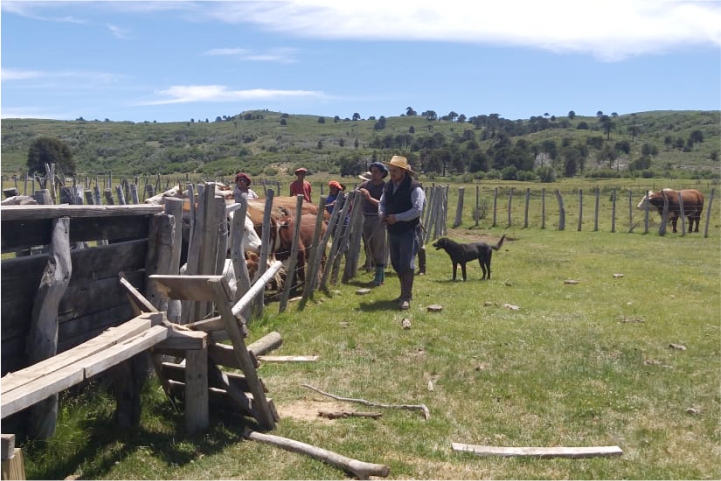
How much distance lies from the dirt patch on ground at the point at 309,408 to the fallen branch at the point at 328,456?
62cm

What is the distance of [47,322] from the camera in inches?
182

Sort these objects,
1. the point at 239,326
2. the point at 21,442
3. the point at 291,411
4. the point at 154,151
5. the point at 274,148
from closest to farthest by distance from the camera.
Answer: the point at 21,442 < the point at 239,326 < the point at 291,411 < the point at 154,151 < the point at 274,148

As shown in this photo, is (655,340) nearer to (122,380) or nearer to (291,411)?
(291,411)

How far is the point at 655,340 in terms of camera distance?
8734 mm

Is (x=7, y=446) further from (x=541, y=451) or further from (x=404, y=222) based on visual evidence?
(x=404, y=222)

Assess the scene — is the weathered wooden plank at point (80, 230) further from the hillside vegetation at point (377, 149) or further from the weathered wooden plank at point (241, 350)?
the hillside vegetation at point (377, 149)

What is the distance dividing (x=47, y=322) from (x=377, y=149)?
89.1 m

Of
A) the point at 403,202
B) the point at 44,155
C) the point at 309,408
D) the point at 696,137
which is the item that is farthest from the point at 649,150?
the point at 309,408

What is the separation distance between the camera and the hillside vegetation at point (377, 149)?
71.1 meters

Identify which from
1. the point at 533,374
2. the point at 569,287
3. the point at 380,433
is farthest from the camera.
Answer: the point at 569,287

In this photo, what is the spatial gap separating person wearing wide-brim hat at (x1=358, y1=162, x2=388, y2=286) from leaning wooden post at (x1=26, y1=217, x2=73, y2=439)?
24.3 feet

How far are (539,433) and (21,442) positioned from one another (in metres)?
3.71

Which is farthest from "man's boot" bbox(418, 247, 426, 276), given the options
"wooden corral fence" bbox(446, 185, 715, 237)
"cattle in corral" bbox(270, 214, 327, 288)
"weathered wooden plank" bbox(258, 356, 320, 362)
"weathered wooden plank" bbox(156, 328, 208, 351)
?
"wooden corral fence" bbox(446, 185, 715, 237)

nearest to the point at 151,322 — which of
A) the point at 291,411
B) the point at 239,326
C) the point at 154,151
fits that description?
the point at 239,326
